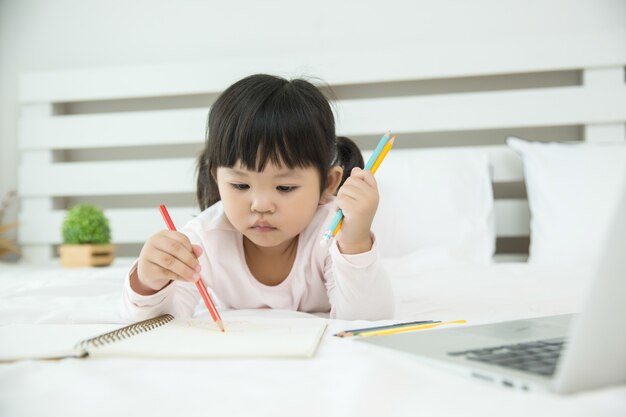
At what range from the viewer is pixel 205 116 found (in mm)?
2250

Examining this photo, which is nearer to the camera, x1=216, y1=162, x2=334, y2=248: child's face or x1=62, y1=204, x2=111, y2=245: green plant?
x1=216, y1=162, x2=334, y2=248: child's face

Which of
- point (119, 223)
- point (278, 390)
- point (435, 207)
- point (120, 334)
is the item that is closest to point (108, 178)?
point (119, 223)

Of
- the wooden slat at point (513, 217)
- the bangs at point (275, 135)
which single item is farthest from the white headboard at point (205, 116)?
the bangs at point (275, 135)

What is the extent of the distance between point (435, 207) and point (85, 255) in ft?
4.01

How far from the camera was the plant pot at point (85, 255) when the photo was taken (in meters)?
1.98

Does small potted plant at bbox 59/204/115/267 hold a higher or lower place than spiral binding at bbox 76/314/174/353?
lower

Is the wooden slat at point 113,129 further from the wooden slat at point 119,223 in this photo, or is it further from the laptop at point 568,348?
the laptop at point 568,348

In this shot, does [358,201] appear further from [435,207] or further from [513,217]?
[513,217]

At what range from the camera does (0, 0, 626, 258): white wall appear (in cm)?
210

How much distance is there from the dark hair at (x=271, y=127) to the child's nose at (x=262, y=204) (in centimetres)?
4

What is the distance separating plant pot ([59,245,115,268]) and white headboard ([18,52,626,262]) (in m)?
0.25

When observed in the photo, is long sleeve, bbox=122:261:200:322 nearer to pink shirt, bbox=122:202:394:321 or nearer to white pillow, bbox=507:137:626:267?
pink shirt, bbox=122:202:394:321

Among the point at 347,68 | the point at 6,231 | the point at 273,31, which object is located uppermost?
the point at 273,31

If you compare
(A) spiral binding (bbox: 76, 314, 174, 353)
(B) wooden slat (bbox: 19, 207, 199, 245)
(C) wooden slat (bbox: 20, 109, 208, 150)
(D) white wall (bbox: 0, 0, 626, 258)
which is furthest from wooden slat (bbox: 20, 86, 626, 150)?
(A) spiral binding (bbox: 76, 314, 174, 353)
